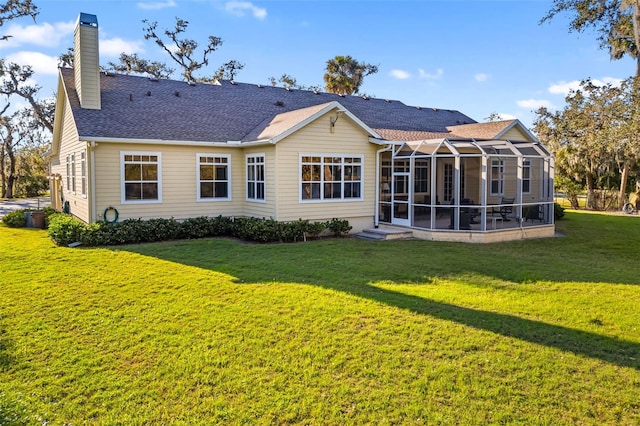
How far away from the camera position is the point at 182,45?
32344 mm

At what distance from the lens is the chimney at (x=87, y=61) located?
1401 centimetres

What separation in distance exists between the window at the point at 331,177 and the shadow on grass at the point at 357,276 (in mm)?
2397

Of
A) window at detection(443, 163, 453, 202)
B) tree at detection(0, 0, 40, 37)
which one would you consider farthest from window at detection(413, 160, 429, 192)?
tree at detection(0, 0, 40, 37)

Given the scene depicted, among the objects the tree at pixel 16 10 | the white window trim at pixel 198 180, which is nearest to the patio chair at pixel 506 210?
the white window trim at pixel 198 180

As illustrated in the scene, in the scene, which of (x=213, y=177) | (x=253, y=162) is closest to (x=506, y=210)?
(x=253, y=162)

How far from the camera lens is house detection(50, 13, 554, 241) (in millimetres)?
13375

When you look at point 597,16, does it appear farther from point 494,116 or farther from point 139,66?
point 494,116

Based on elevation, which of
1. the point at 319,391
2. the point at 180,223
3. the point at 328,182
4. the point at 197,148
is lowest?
the point at 319,391

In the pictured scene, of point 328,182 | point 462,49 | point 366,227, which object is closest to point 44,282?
point 328,182

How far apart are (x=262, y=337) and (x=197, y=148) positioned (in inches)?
387

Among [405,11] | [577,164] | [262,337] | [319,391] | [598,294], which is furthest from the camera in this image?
[577,164]

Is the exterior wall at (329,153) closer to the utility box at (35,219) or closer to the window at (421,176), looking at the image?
the window at (421,176)

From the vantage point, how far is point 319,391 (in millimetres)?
4430

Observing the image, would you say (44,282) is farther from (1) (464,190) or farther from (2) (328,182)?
(1) (464,190)
